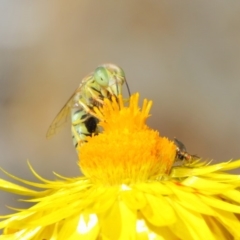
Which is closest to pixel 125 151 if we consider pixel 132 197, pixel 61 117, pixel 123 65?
pixel 132 197

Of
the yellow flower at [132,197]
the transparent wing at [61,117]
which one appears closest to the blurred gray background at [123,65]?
the transparent wing at [61,117]

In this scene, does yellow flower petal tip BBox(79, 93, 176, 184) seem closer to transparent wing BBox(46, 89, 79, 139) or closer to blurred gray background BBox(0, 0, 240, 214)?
transparent wing BBox(46, 89, 79, 139)

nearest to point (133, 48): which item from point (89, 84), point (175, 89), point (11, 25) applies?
point (175, 89)

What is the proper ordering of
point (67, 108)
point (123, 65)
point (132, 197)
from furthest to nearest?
point (123, 65) → point (67, 108) → point (132, 197)

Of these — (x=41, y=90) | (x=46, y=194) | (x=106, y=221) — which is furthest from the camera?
(x=41, y=90)

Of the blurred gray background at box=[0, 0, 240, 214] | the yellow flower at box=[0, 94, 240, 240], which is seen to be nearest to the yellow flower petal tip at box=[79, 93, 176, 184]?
the yellow flower at box=[0, 94, 240, 240]

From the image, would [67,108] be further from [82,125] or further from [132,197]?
[132,197]

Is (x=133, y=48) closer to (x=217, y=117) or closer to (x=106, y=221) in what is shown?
(x=217, y=117)
